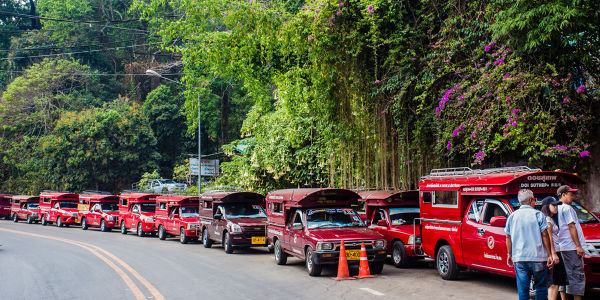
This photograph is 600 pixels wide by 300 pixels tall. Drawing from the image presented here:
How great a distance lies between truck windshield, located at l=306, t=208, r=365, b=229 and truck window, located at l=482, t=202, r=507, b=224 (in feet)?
12.1

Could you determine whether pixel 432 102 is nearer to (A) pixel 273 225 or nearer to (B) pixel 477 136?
(B) pixel 477 136

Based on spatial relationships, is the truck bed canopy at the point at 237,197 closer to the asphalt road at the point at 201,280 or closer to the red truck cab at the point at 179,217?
the asphalt road at the point at 201,280

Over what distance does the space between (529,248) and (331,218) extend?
6598mm

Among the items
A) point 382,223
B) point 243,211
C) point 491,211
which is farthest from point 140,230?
point 491,211

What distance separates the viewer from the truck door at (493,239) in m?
9.31

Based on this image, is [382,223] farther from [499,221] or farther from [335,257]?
[499,221]

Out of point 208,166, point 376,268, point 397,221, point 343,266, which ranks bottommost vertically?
point 376,268

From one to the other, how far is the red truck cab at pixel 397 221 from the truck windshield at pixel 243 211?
16.0 ft

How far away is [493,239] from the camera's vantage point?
9.57m

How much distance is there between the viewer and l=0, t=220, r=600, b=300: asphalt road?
9.64 m

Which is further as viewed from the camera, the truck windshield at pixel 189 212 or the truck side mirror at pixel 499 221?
the truck windshield at pixel 189 212

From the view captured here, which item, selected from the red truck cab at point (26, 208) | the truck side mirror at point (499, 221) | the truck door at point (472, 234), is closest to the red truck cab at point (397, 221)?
the truck door at point (472, 234)

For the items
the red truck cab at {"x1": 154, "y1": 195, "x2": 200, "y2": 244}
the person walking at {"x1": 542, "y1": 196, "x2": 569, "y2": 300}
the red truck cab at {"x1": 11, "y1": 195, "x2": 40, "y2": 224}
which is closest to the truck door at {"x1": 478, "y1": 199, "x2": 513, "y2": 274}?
the person walking at {"x1": 542, "y1": 196, "x2": 569, "y2": 300}

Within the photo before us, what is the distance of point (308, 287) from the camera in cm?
1040
